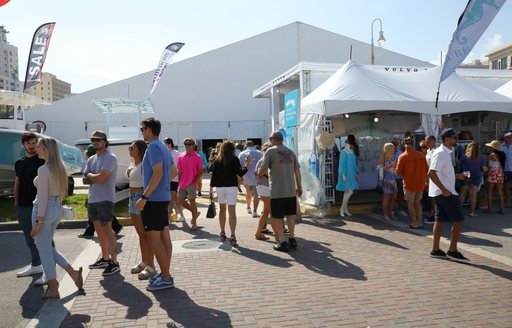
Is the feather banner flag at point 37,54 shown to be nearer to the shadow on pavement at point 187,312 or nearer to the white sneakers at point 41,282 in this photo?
the white sneakers at point 41,282

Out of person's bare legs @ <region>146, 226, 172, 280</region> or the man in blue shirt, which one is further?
person's bare legs @ <region>146, 226, 172, 280</region>

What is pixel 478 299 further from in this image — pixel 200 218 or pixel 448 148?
pixel 200 218

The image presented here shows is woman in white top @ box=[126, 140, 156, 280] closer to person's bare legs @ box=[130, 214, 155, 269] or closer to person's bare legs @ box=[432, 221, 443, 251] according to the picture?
person's bare legs @ box=[130, 214, 155, 269]

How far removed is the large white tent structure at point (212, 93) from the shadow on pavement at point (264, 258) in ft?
72.2

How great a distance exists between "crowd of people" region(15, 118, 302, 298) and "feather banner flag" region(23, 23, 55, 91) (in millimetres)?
13448

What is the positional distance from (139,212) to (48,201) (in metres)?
1.23

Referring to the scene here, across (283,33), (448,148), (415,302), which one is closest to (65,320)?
(415,302)

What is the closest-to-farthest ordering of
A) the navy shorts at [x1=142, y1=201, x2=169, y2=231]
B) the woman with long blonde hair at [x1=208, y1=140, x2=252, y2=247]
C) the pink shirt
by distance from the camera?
the navy shorts at [x1=142, y1=201, x2=169, y2=231] → the woman with long blonde hair at [x1=208, y1=140, x2=252, y2=247] → the pink shirt

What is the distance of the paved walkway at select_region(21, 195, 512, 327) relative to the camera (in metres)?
4.03

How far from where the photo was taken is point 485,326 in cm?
379

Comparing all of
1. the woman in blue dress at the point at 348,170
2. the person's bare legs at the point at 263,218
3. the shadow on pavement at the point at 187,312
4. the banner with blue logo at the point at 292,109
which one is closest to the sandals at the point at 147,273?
the shadow on pavement at the point at 187,312

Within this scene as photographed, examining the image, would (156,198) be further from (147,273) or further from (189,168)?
(189,168)

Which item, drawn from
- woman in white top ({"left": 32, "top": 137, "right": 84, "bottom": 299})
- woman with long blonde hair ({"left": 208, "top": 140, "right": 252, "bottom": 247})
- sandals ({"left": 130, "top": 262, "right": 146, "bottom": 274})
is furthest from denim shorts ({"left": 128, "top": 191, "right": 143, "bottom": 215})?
woman with long blonde hair ({"left": 208, "top": 140, "right": 252, "bottom": 247})

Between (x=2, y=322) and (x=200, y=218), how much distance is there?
585 centimetres
